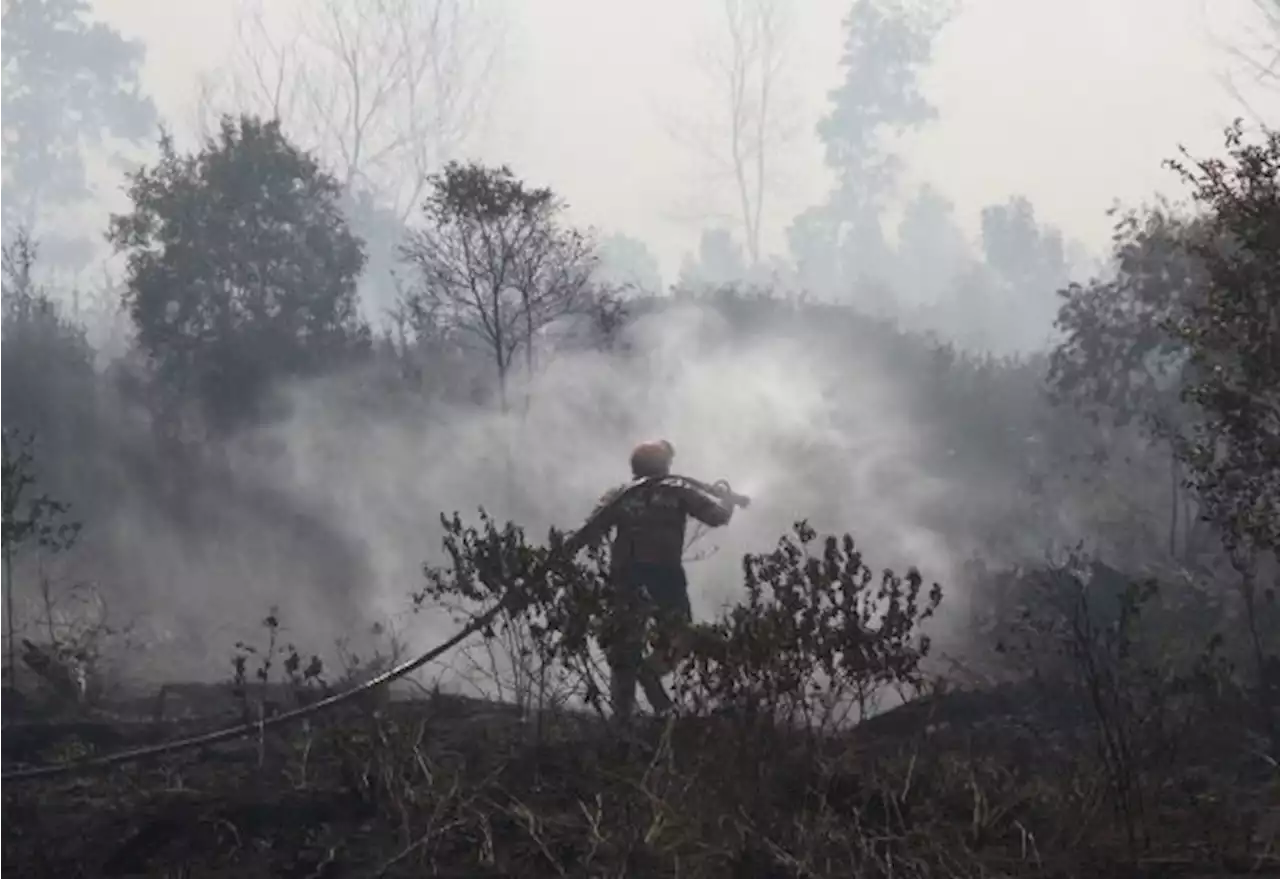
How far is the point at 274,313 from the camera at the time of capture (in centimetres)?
1948

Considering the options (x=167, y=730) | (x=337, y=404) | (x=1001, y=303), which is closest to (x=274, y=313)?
(x=337, y=404)

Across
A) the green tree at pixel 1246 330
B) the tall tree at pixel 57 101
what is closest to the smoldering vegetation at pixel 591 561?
the green tree at pixel 1246 330

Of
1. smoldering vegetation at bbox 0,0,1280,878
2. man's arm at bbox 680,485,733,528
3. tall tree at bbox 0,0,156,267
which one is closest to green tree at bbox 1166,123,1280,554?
smoldering vegetation at bbox 0,0,1280,878

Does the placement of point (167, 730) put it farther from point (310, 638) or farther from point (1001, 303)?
point (1001, 303)

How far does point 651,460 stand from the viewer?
7781 mm

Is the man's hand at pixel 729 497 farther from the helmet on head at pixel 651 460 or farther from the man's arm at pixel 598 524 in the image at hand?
the man's arm at pixel 598 524

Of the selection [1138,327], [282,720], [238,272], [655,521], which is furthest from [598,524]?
[238,272]

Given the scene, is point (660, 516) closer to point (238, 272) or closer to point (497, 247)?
point (497, 247)

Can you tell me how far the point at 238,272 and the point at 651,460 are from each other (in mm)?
12800

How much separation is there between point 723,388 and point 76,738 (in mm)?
12297

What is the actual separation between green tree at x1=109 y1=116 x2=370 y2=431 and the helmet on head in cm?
1183

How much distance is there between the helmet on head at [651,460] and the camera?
775 cm

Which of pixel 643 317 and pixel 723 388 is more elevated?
pixel 643 317

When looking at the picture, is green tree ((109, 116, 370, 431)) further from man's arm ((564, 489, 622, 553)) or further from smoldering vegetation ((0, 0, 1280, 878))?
man's arm ((564, 489, 622, 553))
